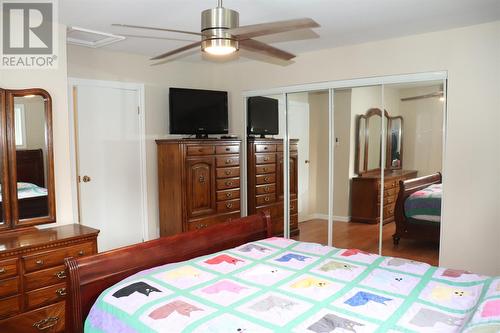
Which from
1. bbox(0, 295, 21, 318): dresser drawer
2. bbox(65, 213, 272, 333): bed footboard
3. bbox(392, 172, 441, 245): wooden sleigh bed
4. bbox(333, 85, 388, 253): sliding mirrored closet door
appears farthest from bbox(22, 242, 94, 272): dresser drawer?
bbox(392, 172, 441, 245): wooden sleigh bed

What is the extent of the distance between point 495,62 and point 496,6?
0.57 metres

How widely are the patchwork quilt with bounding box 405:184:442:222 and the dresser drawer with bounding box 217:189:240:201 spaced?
1.92 m

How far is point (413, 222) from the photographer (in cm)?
380

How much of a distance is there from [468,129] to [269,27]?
7.65ft

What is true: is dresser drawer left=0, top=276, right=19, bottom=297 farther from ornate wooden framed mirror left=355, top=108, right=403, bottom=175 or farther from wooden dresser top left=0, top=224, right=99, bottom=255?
ornate wooden framed mirror left=355, top=108, right=403, bottom=175

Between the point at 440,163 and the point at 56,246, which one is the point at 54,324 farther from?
the point at 440,163

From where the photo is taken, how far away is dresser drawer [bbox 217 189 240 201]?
442 cm

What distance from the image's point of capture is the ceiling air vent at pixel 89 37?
3.30m

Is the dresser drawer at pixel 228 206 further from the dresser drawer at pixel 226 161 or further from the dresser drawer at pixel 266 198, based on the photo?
the dresser drawer at pixel 226 161

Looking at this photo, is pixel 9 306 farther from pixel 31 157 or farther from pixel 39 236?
pixel 31 157

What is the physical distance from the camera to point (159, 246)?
2279 mm

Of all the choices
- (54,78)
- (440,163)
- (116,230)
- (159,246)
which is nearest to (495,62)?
(440,163)

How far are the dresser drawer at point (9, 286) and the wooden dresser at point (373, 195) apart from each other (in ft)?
10.5

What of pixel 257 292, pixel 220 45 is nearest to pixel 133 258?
pixel 257 292
